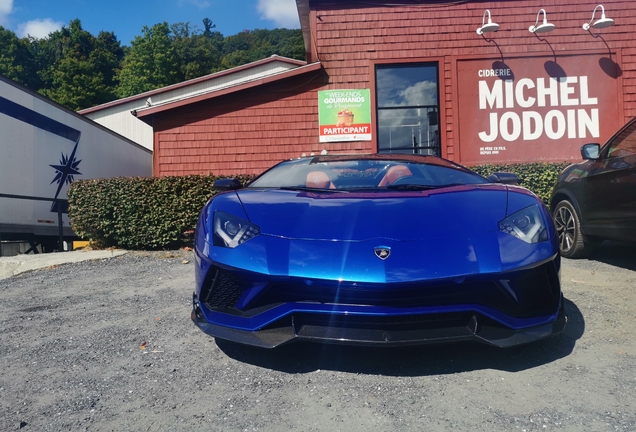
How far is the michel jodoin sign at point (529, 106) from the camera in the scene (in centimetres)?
927

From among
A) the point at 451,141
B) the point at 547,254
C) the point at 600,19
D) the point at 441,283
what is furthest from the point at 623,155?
the point at 600,19

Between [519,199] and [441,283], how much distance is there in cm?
88

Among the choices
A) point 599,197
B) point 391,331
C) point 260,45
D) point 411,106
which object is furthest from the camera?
point 260,45

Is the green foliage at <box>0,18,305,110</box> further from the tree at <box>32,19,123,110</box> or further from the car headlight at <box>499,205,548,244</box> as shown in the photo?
the car headlight at <box>499,205,548,244</box>

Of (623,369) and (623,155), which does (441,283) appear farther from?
(623,155)

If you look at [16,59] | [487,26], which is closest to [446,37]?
[487,26]

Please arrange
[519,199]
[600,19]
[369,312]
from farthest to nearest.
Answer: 1. [600,19]
2. [519,199]
3. [369,312]

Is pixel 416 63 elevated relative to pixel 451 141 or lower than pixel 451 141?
elevated

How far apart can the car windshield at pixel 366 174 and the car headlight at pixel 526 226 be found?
0.66 m

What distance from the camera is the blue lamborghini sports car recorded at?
77.6 inches

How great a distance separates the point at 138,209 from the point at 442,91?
6.24 meters

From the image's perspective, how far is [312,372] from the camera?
213cm

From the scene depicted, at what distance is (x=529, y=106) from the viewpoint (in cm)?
934

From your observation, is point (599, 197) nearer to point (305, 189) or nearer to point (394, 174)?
point (394, 174)
